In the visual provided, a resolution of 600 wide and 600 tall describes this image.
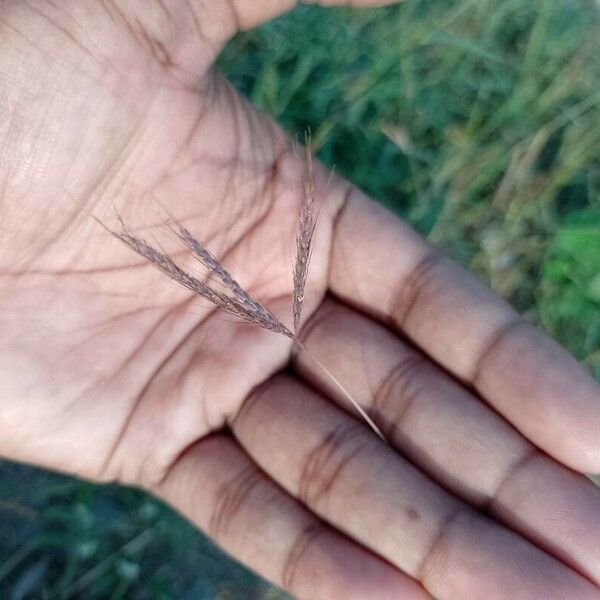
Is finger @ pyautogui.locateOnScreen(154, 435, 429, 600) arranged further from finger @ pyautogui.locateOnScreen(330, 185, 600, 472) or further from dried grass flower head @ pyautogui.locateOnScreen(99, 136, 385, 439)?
finger @ pyautogui.locateOnScreen(330, 185, 600, 472)

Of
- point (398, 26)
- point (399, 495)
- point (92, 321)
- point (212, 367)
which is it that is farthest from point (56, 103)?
point (398, 26)

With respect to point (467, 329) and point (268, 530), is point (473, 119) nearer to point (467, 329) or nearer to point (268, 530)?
point (467, 329)

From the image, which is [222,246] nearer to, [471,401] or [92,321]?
[92,321]

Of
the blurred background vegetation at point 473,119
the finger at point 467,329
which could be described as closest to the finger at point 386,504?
the finger at point 467,329

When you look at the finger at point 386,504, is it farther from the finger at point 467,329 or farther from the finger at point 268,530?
the finger at point 467,329

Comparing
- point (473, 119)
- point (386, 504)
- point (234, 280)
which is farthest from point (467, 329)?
point (473, 119)
